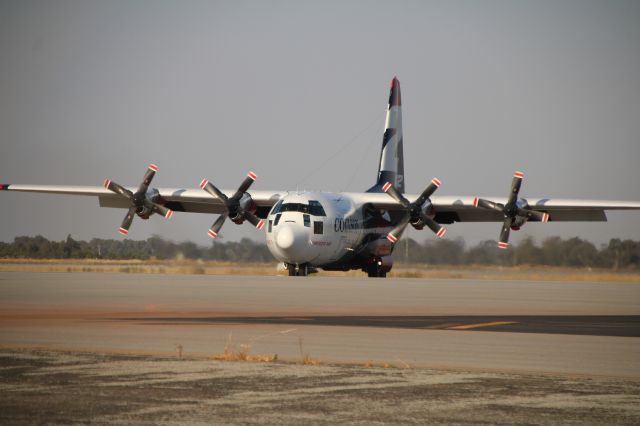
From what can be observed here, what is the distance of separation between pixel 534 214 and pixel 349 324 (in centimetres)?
3023

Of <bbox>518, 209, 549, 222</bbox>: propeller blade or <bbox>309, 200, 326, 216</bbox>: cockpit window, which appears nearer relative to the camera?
<bbox>309, 200, 326, 216</bbox>: cockpit window

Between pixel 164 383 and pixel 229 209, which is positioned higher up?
pixel 229 209

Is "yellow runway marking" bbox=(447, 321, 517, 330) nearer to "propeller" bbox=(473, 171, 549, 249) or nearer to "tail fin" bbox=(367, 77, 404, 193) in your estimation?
"propeller" bbox=(473, 171, 549, 249)

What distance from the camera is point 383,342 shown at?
16.1m

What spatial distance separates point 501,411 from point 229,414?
2.68m

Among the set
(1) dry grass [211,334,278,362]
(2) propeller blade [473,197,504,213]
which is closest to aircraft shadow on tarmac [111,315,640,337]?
(1) dry grass [211,334,278,362]

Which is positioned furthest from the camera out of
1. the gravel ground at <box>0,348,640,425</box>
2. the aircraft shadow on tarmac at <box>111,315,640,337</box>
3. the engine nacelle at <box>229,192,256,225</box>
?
the engine nacelle at <box>229,192,256,225</box>

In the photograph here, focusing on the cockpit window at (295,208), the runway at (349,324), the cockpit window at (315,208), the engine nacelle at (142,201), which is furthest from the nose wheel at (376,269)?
the runway at (349,324)

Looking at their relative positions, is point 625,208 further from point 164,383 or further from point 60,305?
point 164,383

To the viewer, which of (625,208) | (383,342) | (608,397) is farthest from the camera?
(625,208)

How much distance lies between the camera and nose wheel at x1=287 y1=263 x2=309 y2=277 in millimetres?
46312

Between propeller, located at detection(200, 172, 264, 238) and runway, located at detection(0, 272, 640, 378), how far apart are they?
1622 centimetres

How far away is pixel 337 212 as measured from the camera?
153 feet

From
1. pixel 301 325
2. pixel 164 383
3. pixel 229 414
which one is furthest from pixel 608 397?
pixel 301 325
